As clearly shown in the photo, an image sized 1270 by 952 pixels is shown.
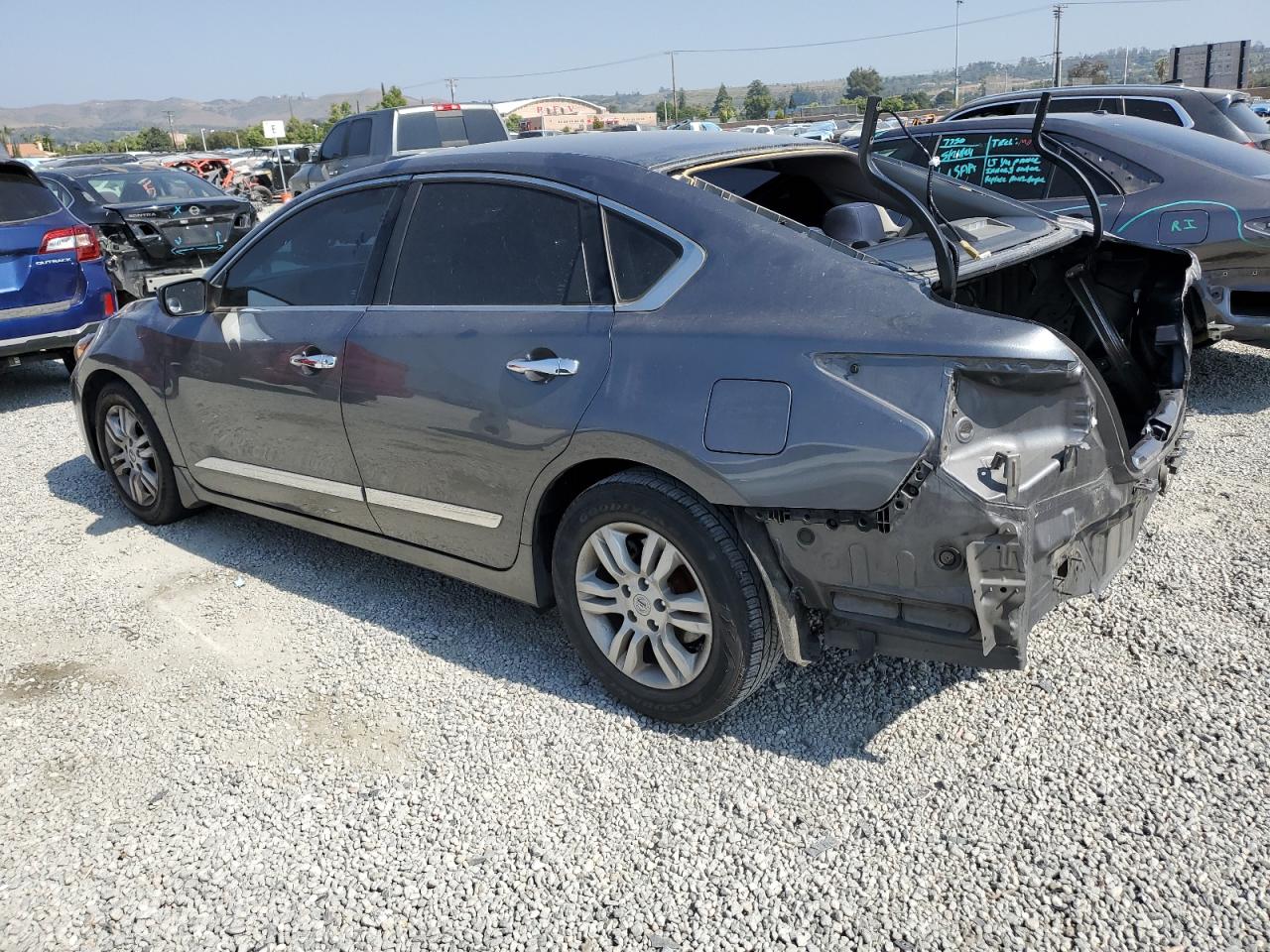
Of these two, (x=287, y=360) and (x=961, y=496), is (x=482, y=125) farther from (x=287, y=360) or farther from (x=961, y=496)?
(x=961, y=496)

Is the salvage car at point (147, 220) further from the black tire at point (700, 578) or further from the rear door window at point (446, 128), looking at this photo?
the black tire at point (700, 578)

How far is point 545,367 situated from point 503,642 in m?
1.14

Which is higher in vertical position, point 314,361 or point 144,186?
point 144,186

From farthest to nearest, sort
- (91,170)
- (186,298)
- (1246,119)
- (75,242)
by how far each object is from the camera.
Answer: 1. (91,170)
2. (1246,119)
3. (75,242)
4. (186,298)

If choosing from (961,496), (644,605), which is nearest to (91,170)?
(644,605)

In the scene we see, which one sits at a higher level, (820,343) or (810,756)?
(820,343)

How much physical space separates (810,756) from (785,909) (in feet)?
2.04

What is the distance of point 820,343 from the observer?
105 inches

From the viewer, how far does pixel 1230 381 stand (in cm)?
642

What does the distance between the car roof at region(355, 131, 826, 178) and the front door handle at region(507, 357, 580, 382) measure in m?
0.67

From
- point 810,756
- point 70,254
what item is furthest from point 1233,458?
point 70,254

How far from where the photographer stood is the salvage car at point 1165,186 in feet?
18.6

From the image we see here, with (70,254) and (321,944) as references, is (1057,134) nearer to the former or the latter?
(321,944)

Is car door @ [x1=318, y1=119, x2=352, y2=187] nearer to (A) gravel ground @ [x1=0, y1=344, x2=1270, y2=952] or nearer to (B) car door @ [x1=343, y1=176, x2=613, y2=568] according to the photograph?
(A) gravel ground @ [x1=0, y1=344, x2=1270, y2=952]
